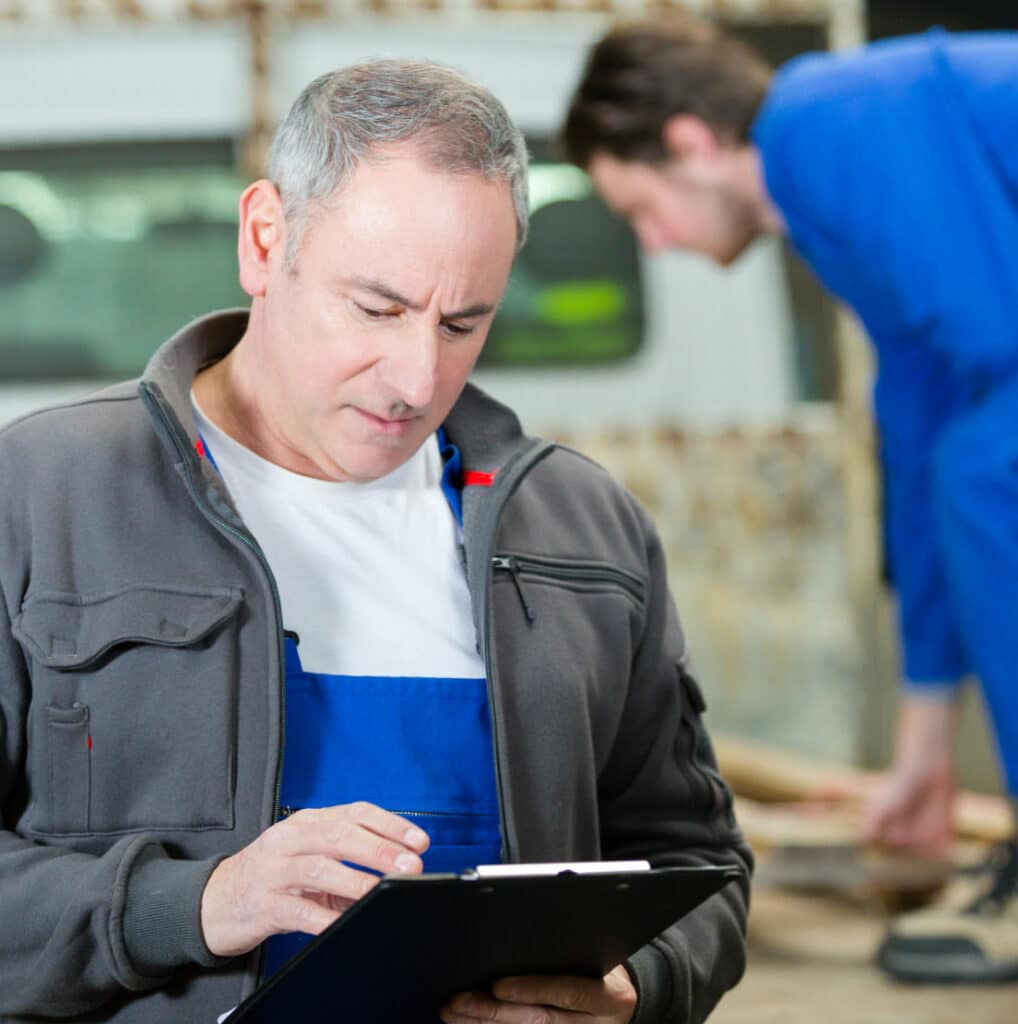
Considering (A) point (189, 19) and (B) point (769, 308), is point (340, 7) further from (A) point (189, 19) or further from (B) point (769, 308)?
(B) point (769, 308)

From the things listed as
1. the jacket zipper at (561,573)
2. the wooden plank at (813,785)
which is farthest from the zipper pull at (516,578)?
the wooden plank at (813,785)

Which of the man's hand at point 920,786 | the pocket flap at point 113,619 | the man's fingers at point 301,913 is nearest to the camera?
the man's fingers at point 301,913

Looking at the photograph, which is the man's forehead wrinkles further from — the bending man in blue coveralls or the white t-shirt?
the bending man in blue coveralls

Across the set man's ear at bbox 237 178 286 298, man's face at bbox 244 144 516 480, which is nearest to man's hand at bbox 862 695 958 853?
man's face at bbox 244 144 516 480

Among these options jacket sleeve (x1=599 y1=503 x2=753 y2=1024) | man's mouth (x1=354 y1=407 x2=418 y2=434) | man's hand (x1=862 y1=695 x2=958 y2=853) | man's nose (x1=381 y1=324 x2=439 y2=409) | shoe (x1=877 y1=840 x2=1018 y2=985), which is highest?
man's nose (x1=381 y1=324 x2=439 y2=409)

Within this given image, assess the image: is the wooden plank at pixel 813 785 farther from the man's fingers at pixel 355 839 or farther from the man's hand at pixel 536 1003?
the man's fingers at pixel 355 839

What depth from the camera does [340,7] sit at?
4387 mm

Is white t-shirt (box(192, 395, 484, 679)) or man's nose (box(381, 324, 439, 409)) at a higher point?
man's nose (box(381, 324, 439, 409))

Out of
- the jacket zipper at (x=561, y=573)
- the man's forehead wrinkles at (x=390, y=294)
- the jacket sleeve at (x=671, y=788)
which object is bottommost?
the jacket sleeve at (x=671, y=788)

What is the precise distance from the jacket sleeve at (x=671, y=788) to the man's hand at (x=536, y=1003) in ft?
0.77

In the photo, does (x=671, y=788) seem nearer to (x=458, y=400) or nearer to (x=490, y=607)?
(x=490, y=607)

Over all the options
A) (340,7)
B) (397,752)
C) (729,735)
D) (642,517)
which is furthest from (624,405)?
(397,752)

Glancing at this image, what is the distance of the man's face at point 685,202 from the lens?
2662mm

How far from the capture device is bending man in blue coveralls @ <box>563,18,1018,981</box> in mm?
2078
